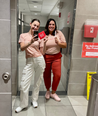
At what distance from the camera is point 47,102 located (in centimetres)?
185

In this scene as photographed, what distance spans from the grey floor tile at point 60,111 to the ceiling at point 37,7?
53.9 inches

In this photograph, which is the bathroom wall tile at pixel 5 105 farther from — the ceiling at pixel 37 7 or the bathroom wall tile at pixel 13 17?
the ceiling at pixel 37 7

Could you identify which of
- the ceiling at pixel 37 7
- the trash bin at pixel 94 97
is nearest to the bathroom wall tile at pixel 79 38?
the ceiling at pixel 37 7

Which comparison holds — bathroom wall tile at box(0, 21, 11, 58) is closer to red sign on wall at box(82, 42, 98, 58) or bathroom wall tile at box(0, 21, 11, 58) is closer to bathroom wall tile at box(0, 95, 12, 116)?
bathroom wall tile at box(0, 95, 12, 116)

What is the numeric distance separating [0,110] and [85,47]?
1.45 m

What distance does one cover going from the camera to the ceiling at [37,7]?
5.69 feet

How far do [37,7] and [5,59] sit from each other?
1346 millimetres

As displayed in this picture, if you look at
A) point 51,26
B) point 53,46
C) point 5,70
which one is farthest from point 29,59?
point 5,70

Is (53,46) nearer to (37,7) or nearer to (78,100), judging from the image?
(37,7)

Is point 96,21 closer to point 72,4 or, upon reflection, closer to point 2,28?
point 72,4

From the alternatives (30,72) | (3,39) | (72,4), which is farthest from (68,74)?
(3,39)

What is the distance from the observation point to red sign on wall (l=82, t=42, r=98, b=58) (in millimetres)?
1830

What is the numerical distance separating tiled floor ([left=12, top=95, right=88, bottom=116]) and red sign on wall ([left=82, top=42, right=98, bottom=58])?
0.73m

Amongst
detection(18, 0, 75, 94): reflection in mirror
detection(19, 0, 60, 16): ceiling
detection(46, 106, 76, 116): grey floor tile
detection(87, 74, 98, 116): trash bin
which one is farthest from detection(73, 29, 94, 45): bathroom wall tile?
detection(46, 106, 76, 116): grey floor tile
